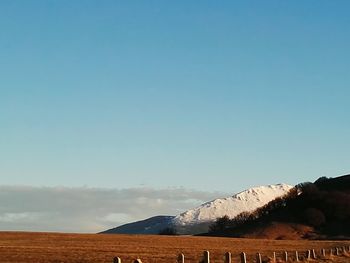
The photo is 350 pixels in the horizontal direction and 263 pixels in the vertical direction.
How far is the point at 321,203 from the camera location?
19812 centimetres

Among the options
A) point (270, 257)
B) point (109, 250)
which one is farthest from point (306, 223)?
point (270, 257)

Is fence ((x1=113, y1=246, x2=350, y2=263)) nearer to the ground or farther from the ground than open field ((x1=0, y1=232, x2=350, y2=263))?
nearer to the ground


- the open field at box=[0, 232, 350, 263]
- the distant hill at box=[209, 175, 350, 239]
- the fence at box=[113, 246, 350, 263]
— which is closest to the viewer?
the fence at box=[113, 246, 350, 263]

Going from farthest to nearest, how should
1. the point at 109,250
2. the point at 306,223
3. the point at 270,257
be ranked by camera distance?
Result: the point at 306,223 → the point at 109,250 → the point at 270,257

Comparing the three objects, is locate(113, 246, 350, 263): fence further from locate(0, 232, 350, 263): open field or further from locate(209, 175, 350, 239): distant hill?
locate(209, 175, 350, 239): distant hill

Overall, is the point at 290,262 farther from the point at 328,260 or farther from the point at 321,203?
the point at 321,203

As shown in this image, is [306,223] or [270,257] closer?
[270,257]

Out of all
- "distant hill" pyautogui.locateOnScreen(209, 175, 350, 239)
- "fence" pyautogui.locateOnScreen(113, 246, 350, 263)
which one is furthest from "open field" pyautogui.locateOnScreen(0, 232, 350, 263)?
"distant hill" pyautogui.locateOnScreen(209, 175, 350, 239)

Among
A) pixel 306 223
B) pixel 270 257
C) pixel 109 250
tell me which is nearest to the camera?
pixel 270 257

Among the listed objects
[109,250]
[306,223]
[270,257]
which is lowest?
[270,257]

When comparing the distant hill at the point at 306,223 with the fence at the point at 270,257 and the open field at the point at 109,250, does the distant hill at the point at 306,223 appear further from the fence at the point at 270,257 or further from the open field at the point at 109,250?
the fence at the point at 270,257

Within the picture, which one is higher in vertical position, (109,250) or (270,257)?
(109,250)

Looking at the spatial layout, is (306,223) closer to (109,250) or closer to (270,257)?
(109,250)

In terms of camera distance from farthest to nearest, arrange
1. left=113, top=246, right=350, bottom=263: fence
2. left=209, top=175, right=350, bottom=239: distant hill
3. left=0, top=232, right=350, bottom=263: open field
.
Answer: left=209, top=175, right=350, bottom=239: distant hill
left=0, top=232, right=350, bottom=263: open field
left=113, top=246, right=350, bottom=263: fence
